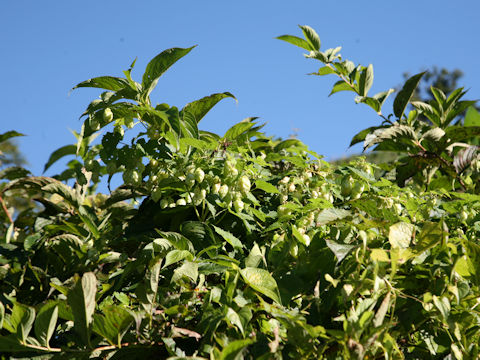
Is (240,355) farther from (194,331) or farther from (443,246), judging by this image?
(443,246)

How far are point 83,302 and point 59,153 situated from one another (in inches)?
67.2

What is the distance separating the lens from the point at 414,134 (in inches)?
104

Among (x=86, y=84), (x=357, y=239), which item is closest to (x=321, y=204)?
(x=357, y=239)

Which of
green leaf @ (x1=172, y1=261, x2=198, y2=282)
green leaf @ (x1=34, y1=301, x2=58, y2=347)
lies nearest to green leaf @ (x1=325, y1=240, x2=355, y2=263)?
green leaf @ (x1=172, y1=261, x2=198, y2=282)

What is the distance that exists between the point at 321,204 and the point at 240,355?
0.63m

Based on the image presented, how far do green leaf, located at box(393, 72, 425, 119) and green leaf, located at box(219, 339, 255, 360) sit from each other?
1.95 metres

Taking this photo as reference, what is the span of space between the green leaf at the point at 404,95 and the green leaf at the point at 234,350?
6.39 feet

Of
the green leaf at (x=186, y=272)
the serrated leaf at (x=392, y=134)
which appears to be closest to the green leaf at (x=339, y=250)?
the green leaf at (x=186, y=272)

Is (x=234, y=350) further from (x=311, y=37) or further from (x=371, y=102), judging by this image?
(x=311, y=37)

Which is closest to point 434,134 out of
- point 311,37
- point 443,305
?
point 311,37

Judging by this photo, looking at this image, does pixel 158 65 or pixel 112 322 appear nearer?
pixel 112 322

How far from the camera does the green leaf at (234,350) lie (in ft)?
3.42

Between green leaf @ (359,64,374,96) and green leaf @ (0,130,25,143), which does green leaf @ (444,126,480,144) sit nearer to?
green leaf @ (359,64,374,96)

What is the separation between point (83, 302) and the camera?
1.20m
